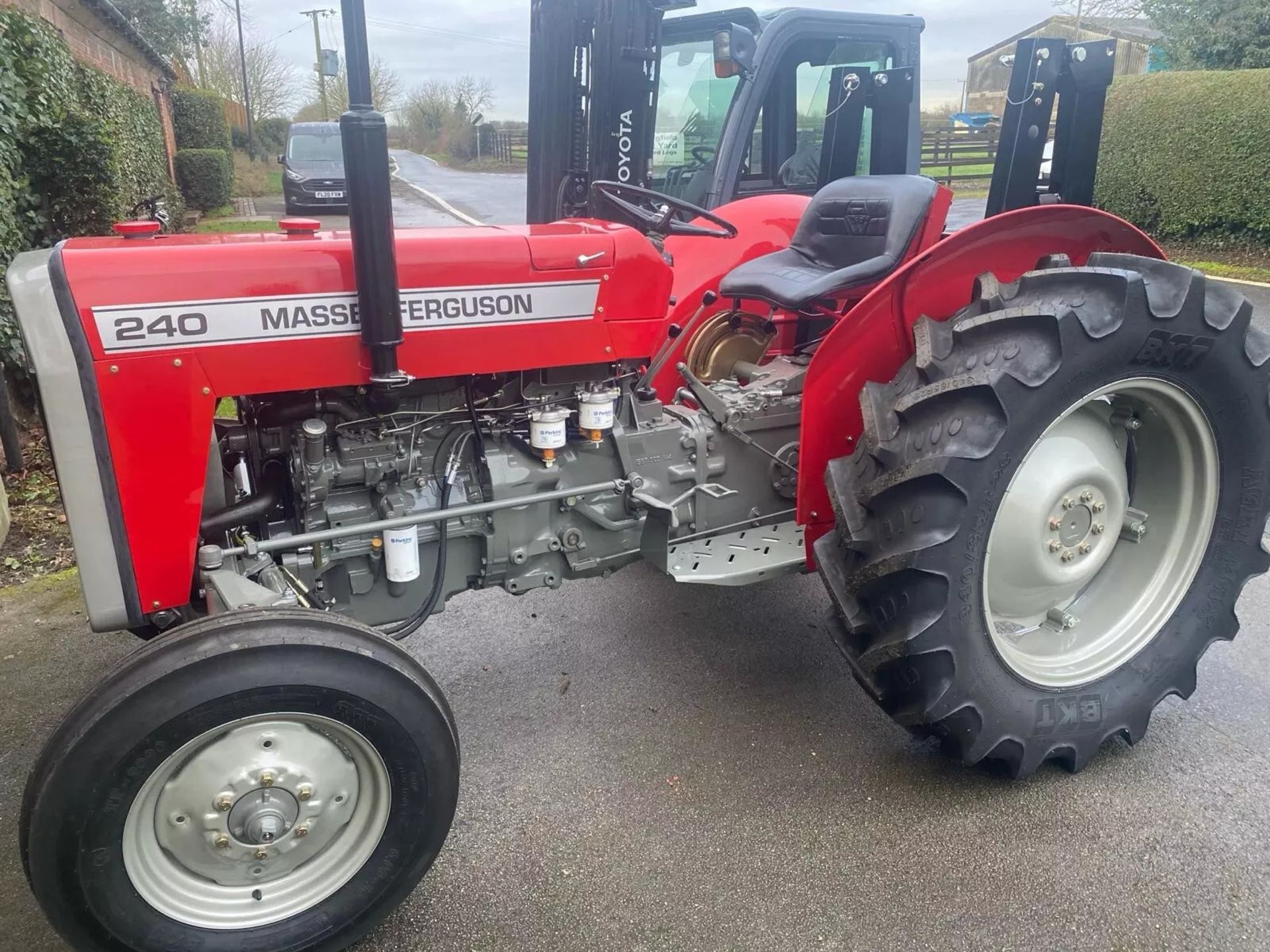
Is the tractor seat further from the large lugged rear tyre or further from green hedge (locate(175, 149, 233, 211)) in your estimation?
green hedge (locate(175, 149, 233, 211))

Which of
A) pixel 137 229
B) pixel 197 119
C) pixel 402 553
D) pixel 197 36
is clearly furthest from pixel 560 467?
pixel 197 36

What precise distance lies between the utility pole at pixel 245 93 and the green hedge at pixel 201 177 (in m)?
12.6

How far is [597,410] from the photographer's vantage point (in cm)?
246

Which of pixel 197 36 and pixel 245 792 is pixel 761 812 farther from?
pixel 197 36

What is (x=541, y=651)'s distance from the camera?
311 centimetres

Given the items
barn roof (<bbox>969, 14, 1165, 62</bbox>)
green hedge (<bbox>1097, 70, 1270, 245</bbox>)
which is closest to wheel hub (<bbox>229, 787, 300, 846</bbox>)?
green hedge (<bbox>1097, 70, 1270, 245</bbox>)

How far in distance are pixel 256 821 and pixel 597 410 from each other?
48.2 inches

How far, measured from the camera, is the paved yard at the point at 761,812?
2018 millimetres

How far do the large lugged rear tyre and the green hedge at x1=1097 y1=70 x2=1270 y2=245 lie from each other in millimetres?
10453

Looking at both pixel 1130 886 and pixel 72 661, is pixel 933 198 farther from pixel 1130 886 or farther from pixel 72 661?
pixel 72 661

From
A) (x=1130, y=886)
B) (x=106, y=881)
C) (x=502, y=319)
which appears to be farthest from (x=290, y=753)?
(x=1130, y=886)

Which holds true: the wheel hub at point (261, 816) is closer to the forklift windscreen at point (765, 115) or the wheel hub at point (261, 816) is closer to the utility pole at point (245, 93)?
the forklift windscreen at point (765, 115)

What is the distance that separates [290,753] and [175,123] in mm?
22141

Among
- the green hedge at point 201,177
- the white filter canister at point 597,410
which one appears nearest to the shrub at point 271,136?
the green hedge at point 201,177
